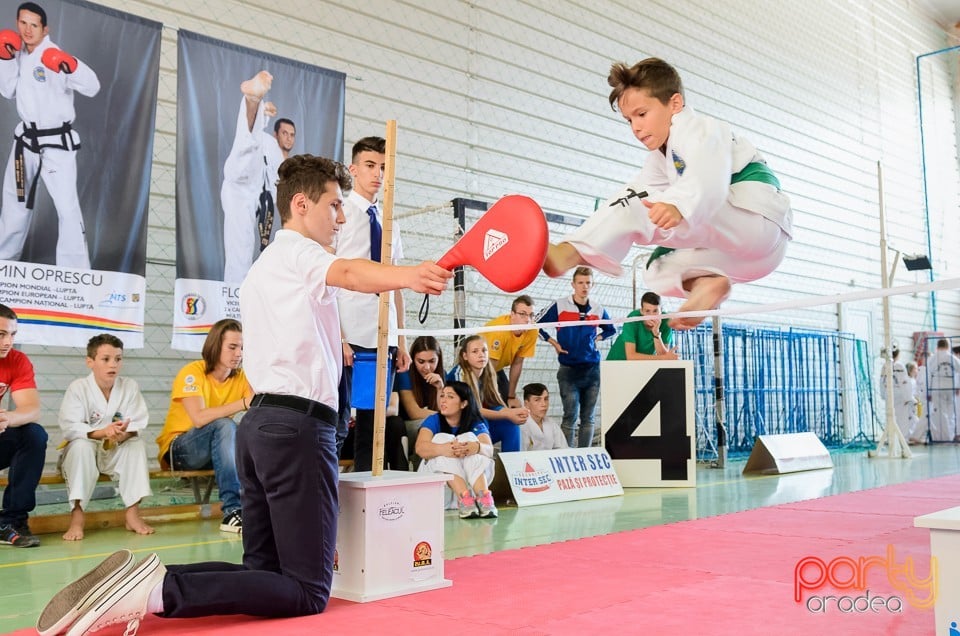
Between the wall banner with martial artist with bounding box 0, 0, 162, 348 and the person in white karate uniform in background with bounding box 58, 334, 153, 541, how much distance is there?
1.23ft

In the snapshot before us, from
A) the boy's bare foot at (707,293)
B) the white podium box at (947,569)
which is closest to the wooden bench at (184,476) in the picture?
the boy's bare foot at (707,293)

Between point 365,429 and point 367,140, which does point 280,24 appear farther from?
point 365,429

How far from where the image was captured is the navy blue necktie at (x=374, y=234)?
11.9 ft

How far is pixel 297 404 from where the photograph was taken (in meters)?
2.68

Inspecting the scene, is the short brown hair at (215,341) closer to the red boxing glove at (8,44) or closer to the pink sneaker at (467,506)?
the pink sneaker at (467,506)

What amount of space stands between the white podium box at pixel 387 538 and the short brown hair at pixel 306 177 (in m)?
1.00

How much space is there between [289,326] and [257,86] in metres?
3.49

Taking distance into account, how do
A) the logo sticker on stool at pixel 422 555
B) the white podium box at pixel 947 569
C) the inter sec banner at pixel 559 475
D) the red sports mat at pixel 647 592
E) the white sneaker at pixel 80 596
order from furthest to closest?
the inter sec banner at pixel 559 475 → the logo sticker on stool at pixel 422 555 → the red sports mat at pixel 647 592 → the white sneaker at pixel 80 596 → the white podium box at pixel 947 569

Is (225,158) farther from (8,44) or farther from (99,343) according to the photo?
(99,343)

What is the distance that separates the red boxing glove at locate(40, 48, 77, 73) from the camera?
15.8 feet

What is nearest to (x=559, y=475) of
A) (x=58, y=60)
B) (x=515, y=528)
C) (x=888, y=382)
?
(x=515, y=528)

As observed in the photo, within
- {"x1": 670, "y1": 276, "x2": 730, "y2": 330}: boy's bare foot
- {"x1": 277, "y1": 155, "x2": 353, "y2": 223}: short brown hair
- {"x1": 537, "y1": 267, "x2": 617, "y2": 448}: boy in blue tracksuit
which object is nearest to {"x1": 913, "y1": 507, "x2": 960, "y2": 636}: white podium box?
{"x1": 670, "y1": 276, "x2": 730, "y2": 330}: boy's bare foot

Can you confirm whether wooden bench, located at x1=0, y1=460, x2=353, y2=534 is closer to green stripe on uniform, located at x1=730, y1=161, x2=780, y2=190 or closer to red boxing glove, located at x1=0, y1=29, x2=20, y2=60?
red boxing glove, located at x1=0, y1=29, x2=20, y2=60

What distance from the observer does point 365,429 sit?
12.7 feet
